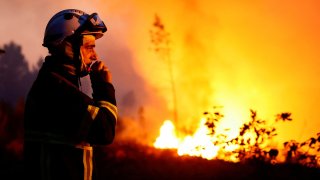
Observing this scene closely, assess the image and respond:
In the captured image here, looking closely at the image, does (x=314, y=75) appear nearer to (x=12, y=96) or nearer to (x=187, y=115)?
(x=187, y=115)

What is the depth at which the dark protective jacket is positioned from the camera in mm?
3314

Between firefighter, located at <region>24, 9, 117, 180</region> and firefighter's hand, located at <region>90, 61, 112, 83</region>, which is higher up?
firefighter's hand, located at <region>90, 61, 112, 83</region>

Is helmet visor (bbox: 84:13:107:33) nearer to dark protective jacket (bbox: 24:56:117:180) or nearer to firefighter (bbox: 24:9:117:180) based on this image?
firefighter (bbox: 24:9:117:180)

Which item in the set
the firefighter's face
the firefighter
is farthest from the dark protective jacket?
the firefighter's face

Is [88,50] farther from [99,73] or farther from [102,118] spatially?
[102,118]

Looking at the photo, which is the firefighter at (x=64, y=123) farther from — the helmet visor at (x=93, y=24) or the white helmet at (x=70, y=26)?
the helmet visor at (x=93, y=24)

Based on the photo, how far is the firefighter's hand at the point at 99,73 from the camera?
11.8 ft

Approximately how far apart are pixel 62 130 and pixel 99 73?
0.55 m

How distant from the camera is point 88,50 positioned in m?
3.75

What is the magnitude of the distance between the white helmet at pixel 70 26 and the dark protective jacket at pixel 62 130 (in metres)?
0.41

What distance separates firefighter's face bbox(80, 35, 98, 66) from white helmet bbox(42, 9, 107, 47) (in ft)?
0.19

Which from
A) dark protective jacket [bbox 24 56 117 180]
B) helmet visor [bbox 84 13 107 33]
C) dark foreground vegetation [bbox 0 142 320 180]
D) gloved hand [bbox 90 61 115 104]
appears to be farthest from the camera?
dark foreground vegetation [bbox 0 142 320 180]

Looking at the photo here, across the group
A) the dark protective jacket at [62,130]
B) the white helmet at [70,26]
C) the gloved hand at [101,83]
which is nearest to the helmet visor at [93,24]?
the white helmet at [70,26]

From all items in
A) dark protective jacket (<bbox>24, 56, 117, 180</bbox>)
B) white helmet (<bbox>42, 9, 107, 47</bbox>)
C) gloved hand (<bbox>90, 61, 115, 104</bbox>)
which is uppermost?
white helmet (<bbox>42, 9, 107, 47</bbox>)
